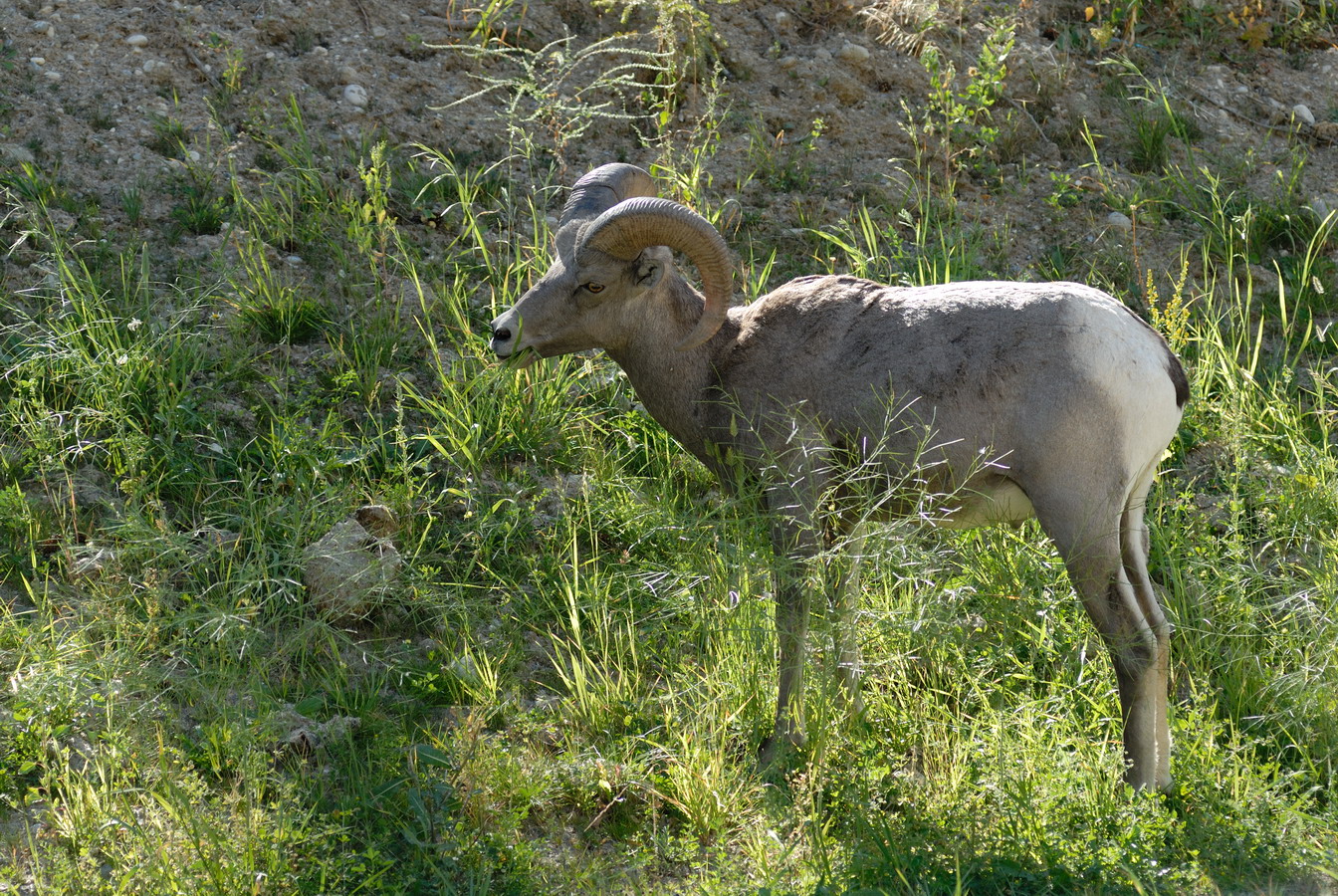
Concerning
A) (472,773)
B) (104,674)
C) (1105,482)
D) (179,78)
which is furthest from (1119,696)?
(179,78)

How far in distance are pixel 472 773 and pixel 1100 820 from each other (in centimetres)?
218

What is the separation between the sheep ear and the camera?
4652 mm

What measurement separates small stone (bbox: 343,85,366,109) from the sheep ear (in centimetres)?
400

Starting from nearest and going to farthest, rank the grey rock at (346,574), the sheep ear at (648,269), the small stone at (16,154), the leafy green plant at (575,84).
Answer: the sheep ear at (648,269) → the grey rock at (346,574) → the small stone at (16,154) → the leafy green plant at (575,84)

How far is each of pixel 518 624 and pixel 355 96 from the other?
4.16 metres

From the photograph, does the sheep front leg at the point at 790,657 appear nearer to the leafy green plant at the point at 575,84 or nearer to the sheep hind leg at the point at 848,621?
the sheep hind leg at the point at 848,621

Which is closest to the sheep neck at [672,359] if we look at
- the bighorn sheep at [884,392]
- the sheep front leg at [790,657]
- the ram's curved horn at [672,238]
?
the bighorn sheep at [884,392]

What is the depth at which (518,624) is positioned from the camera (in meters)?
5.40

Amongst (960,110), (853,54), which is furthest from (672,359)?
(853,54)

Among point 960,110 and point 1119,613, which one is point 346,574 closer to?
point 1119,613

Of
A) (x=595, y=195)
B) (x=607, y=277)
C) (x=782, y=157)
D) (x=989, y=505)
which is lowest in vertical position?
(x=782, y=157)

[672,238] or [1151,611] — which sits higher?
[672,238]

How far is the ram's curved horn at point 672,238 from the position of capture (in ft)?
14.3

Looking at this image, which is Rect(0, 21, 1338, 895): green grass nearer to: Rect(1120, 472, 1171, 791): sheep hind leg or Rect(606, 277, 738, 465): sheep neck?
Rect(1120, 472, 1171, 791): sheep hind leg
